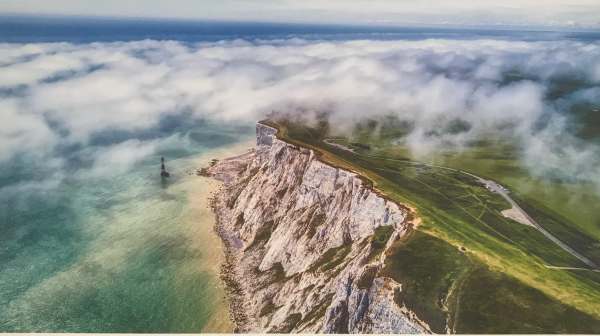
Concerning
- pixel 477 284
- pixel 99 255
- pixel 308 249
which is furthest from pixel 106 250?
pixel 477 284

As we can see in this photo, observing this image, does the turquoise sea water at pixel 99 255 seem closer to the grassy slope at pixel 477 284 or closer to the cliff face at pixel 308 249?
the cliff face at pixel 308 249

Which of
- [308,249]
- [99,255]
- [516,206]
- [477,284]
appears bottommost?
[516,206]

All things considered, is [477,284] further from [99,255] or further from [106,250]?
[106,250]

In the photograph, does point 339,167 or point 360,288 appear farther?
point 339,167

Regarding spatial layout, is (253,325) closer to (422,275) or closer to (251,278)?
(251,278)

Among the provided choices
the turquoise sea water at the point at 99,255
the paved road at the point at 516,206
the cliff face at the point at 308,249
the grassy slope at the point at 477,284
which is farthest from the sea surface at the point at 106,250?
the paved road at the point at 516,206

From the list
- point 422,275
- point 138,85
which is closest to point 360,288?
point 422,275

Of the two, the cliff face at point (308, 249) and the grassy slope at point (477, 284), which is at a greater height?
the grassy slope at point (477, 284)
